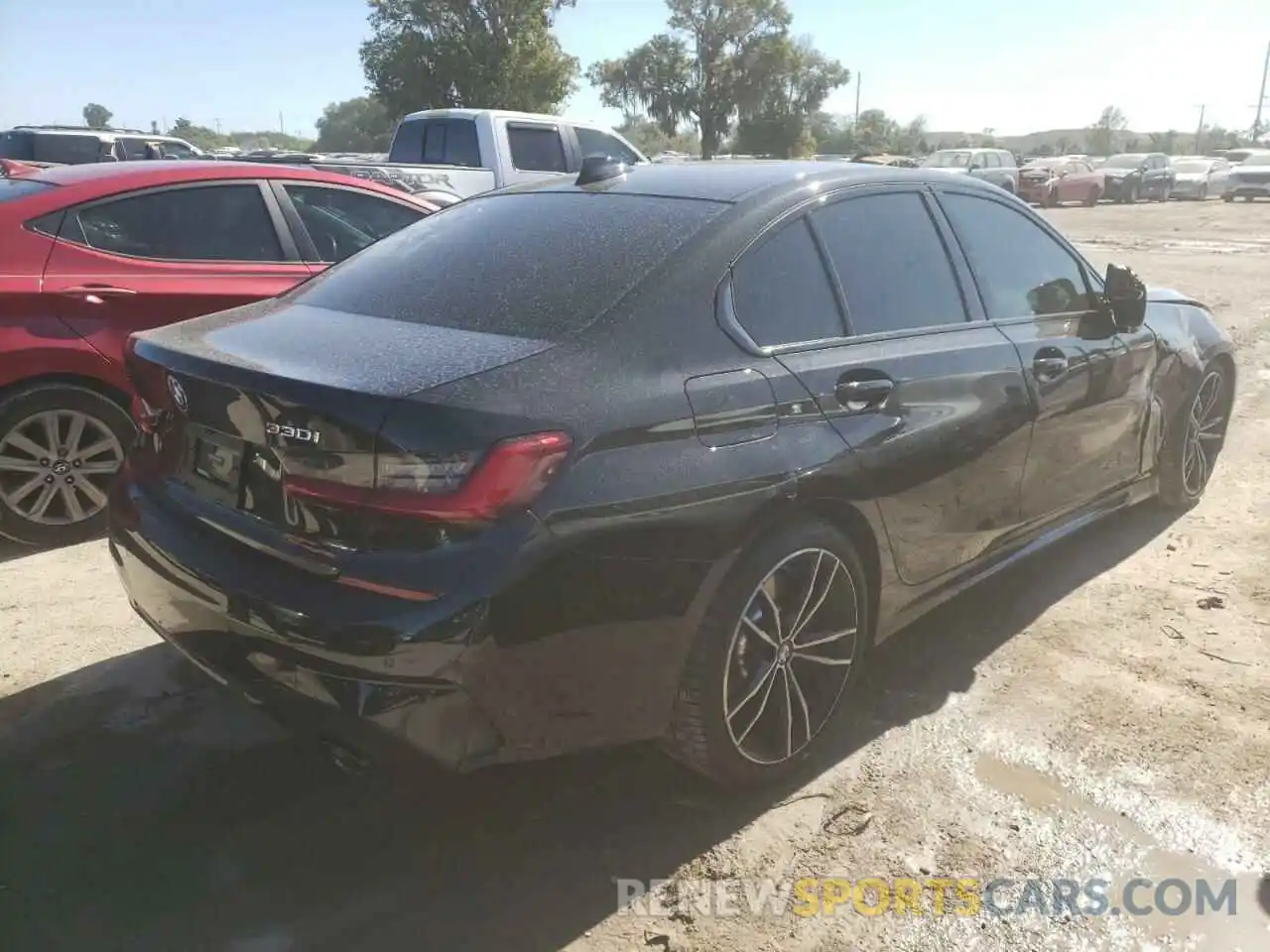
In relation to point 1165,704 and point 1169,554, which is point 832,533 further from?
point 1169,554

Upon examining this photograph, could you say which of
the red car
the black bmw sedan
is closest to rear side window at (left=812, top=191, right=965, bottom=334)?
the black bmw sedan

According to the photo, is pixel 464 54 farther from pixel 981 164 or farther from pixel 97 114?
pixel 97 114

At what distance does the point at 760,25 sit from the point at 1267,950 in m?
50.2

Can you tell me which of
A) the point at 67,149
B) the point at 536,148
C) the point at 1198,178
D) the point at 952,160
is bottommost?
the point at 1198,178

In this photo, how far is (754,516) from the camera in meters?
2.58

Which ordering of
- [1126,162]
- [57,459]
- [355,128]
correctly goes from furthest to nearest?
[355,128] → [1126,162] → [57,459]

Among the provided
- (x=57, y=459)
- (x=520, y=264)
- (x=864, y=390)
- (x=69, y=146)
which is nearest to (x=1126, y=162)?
(x=69, y=146)

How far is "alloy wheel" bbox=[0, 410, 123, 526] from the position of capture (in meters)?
4.39

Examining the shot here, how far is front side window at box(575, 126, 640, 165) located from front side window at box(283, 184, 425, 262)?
684cm

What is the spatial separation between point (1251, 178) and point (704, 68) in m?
23.8

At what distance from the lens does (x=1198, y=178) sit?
121ft

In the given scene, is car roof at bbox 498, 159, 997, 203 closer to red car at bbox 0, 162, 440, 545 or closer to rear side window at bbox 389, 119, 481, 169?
red car at bbox 0, 162, 440, 545

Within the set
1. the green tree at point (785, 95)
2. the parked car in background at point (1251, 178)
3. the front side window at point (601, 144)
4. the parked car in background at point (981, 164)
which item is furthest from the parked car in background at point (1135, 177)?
the front side window at point (601, 144)

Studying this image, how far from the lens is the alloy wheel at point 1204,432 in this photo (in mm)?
5008
